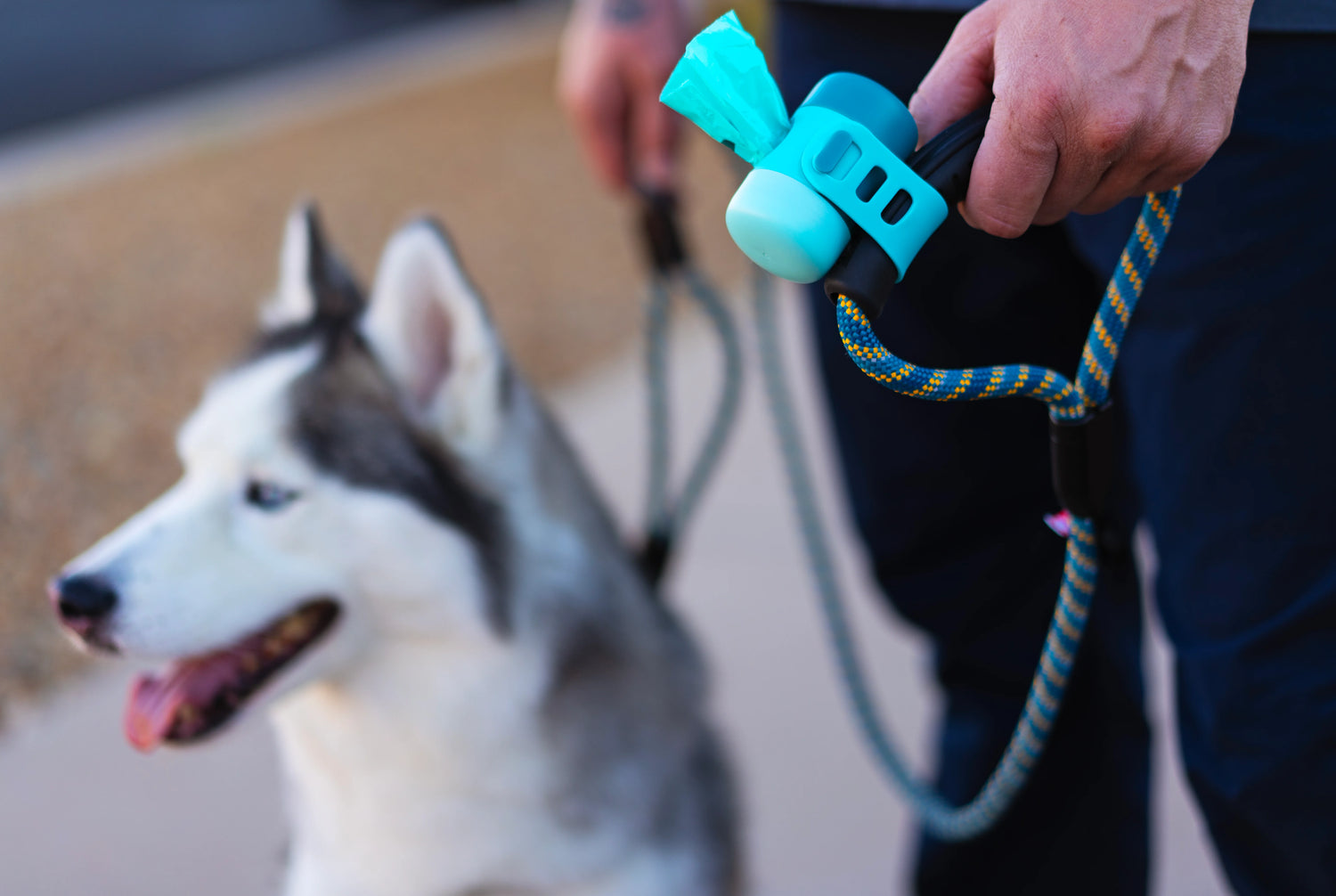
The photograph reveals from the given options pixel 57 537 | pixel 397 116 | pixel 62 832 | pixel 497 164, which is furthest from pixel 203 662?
pixel 397 116

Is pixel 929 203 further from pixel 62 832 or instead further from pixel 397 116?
pixel 397 116

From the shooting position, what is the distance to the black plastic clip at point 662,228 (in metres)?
1.73

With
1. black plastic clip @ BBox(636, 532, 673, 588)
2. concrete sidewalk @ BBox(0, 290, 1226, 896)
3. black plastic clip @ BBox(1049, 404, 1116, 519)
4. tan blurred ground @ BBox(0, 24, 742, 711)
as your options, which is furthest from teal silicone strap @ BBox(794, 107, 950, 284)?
tan blurred ground @ BBox(0, 24, 742, 711)

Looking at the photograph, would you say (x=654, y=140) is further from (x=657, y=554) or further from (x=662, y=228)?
(x=657, y=554)

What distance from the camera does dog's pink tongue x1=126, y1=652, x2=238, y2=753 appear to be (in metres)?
1.42

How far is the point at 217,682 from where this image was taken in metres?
1.42

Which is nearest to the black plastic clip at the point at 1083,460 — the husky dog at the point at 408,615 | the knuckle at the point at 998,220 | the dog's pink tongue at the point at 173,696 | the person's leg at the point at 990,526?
the knuckle at the point at 998,220

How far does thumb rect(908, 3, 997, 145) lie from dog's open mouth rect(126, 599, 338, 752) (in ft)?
3.18

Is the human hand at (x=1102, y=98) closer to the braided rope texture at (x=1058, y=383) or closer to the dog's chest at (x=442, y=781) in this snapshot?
the braided rope texture at (x=1058, y=383)

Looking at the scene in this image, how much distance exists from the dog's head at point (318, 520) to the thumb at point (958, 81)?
77cm

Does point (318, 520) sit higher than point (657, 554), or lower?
higher

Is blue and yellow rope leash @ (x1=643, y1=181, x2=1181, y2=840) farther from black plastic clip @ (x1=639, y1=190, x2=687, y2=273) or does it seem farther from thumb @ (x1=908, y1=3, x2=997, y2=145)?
thumb @ (x1=908, y1=3, x2=997, y2=145)

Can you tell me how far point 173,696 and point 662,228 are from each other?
3.18ft

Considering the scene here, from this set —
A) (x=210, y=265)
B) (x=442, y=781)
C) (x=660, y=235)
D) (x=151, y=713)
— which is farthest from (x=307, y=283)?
(x=210, y=265)
